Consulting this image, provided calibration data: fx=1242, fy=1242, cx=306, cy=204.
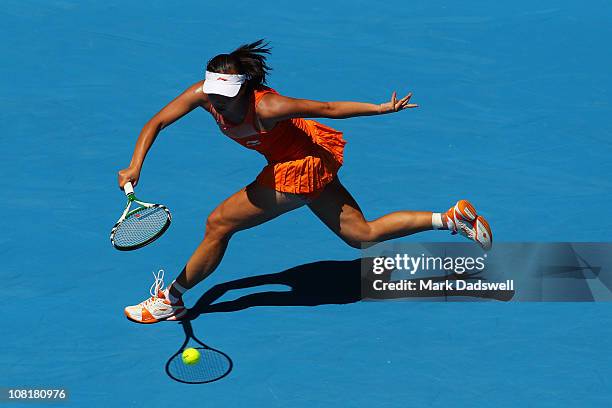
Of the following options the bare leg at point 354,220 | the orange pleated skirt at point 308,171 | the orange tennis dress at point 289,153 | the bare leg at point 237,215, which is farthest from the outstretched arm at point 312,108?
the bare leg at point 354,220

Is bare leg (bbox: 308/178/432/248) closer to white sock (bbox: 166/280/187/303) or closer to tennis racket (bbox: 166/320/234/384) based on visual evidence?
white sock (bbox: 166/280/187/303)

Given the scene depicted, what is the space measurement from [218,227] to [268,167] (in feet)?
1.68

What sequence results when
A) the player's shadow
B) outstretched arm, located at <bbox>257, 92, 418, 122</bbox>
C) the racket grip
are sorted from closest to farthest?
the racket grip → outstretched arm, located at <bbox>257, 92, 418, 122</bbox> → the player's shadow

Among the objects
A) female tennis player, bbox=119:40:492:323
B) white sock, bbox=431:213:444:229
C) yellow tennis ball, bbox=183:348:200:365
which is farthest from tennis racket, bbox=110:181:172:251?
white sock, bbox=431:213:444:229

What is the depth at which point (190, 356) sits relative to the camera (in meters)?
7.75

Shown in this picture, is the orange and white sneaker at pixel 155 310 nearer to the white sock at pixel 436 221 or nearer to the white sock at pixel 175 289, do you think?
the white sock at pixel 175 289

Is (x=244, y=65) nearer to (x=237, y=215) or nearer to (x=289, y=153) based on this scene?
Result: (x=289, y=153)

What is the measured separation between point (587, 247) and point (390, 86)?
3.10 meters

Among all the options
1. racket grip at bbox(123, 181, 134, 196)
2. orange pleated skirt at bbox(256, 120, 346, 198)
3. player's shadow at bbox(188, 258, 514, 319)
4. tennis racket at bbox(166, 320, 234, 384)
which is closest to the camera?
racket grip at bbox(123, 181, 134, 196)

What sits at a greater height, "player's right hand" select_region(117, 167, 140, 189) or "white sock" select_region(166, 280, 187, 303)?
"player's right hand" select_region(117, 167, 140, 189)

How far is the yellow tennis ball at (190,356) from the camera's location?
25.4ft

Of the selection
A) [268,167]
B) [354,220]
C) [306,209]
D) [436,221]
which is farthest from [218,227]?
[306,209]

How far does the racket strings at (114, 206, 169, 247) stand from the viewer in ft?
24.9

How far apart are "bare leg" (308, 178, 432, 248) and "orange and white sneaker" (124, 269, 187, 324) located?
1148 millimetres
